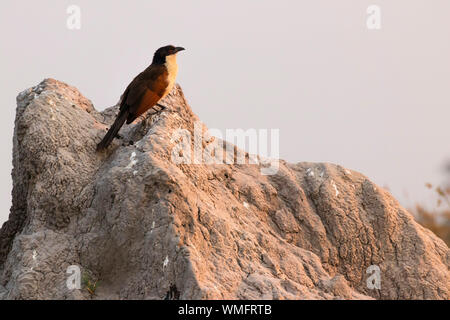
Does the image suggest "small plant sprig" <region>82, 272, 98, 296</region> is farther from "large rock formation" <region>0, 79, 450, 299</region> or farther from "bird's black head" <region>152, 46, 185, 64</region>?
"bird's black head" <region>152, 46, 185, 64</region>

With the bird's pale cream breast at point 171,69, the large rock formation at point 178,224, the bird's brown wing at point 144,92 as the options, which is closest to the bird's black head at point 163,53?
the bird's pale cream breast at point 171,69

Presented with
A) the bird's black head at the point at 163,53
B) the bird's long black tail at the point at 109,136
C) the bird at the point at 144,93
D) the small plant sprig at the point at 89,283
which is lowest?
the small plant sprig at the point at 89,283

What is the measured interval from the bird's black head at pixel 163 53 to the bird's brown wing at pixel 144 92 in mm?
406

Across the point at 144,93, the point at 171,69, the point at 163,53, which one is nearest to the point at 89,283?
the point at 144,93

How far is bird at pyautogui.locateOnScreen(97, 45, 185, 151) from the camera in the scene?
673 centimetres

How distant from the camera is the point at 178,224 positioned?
547 centimetres

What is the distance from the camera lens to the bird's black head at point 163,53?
7832 mm

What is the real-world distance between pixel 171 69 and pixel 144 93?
0.69m

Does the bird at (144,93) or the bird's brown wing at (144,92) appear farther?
the bird's brown wing at (144,92)

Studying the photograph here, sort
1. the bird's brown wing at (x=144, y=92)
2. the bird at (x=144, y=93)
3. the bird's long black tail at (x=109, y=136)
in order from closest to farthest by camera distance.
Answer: the bird's long black tail at (x=109, y=136)
the bird at (x=144, y=93)
the bird's brown wing at (x=144, y=92)

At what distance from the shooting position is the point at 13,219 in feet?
22.1

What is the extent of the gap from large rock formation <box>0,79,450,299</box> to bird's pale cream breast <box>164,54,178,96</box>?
0.16 metres

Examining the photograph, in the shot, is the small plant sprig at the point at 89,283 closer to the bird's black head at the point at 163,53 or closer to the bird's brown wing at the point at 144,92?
the bird's brown wing at the point at 144,92
